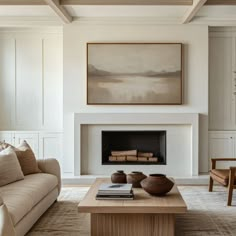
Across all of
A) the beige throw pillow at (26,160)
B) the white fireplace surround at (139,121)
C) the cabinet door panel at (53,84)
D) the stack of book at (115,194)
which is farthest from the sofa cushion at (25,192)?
the cabinet door panel at (53,84)

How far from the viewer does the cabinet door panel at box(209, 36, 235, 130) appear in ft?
21.8

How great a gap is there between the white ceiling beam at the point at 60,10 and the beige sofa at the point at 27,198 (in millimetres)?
1996

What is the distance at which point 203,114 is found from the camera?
6340mm

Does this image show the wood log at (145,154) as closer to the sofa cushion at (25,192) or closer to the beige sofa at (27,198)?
the beige sofa at (27,198)

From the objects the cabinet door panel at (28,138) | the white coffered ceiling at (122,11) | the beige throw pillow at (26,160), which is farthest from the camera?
the cabinet door panel at (28,138)

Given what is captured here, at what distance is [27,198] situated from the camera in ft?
11.0

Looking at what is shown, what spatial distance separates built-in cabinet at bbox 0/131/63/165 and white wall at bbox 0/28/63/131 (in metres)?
0.22

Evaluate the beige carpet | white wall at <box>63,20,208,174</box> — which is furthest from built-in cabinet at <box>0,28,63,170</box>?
the beige carpet

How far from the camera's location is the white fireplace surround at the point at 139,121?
6.24 meters

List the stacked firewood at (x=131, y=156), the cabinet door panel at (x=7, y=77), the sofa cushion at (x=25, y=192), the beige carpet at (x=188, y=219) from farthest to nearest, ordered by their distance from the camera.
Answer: the cabinet door panel at (x=7, y=77) < the stacked firewood at (x=131, y=156) < the beige carpet at (x=188, y=219) < the sofa cushion at (x=25, y=192)

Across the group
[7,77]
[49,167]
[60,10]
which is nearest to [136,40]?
[60,10]

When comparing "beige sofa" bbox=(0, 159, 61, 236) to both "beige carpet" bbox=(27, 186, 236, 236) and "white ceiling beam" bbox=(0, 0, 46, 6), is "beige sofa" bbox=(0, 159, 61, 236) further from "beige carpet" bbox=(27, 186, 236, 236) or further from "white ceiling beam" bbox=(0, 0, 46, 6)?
"white ceiling beam" bbox=(0, 0, 46, 6)

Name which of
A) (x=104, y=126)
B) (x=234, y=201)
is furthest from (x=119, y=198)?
(x=104, y=126)

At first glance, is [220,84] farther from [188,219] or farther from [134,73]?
[188,219]
